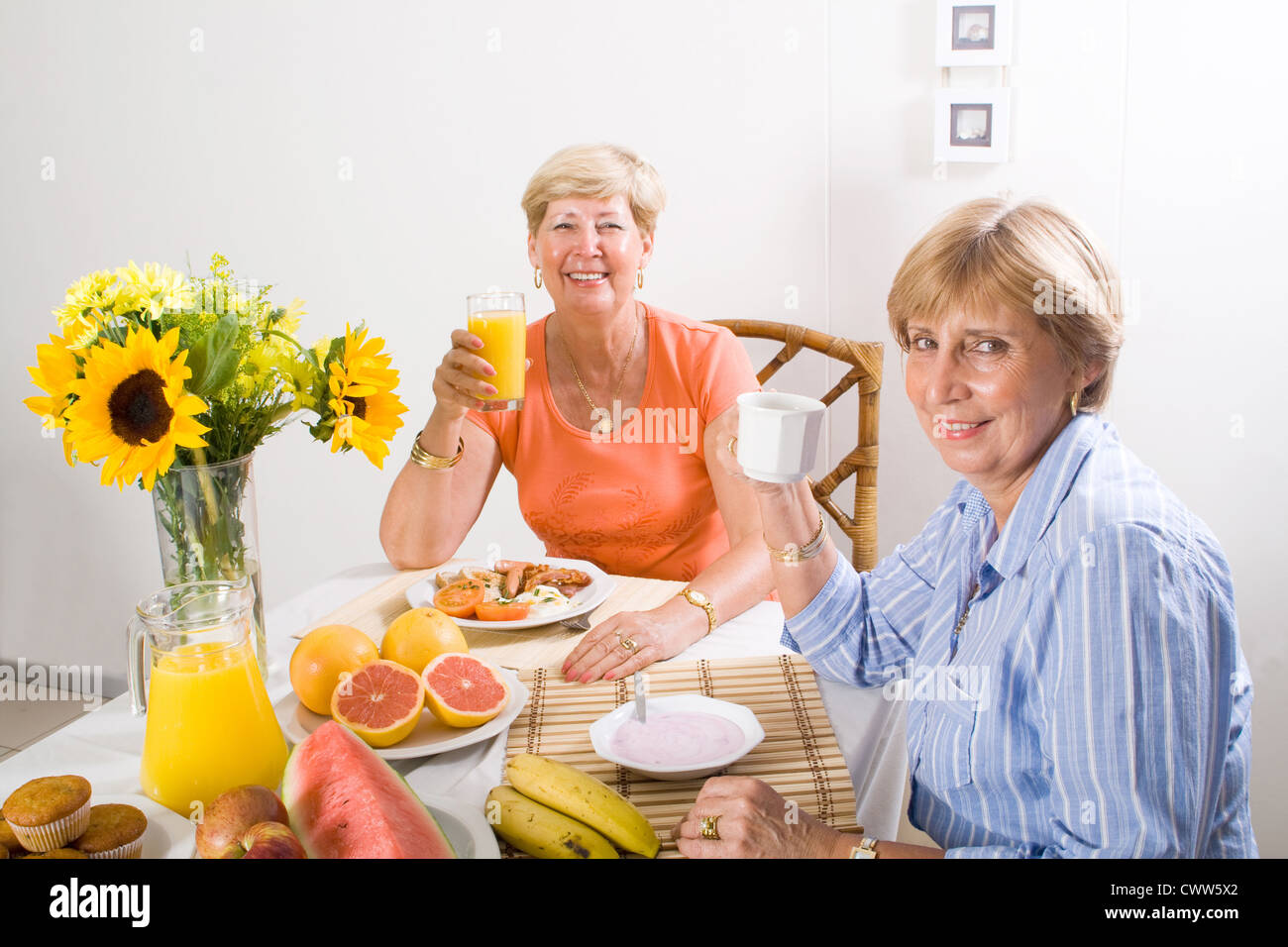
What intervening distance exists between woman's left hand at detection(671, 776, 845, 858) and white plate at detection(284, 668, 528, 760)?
259 mm

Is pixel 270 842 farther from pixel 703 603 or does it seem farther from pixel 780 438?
pixel 703 603

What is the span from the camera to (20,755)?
108 cm

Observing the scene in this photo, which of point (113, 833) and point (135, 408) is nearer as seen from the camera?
point (113, 833)

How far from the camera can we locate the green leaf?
98 cm

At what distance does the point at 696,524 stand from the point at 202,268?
1767 mm

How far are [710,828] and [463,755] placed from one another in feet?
1.01

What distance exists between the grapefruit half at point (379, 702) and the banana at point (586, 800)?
17 centimetres

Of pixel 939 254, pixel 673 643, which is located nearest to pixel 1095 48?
pixel 939 254

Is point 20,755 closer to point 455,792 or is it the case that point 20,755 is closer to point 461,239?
point 455,792

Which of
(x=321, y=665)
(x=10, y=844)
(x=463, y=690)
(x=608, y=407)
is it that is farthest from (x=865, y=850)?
(x=608, y=407)

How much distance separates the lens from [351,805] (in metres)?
0.77

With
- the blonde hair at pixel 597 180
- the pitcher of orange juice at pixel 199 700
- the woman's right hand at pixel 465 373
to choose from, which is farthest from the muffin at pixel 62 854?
the blonde hair at pixel 597 180

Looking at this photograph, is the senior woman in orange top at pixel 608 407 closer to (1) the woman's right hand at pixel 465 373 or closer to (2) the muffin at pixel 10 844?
(1) the woman's right hand at pixel 465 373

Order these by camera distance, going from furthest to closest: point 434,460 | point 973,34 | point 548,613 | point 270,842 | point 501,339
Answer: point 973,34 → point 434,460 → point 501,339 → point 548,613 → point 270,842
